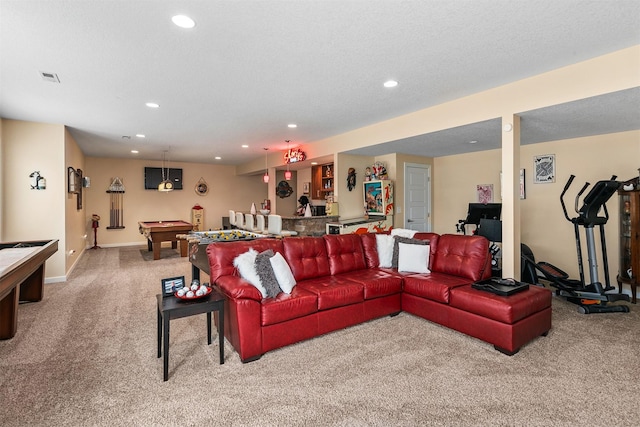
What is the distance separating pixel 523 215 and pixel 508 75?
10.1 feet

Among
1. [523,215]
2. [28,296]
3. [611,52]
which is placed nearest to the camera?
[611,52]

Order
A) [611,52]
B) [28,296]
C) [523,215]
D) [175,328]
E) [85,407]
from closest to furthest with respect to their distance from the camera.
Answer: [85,407], [611,52], [175,328], [28,296], [523,215]

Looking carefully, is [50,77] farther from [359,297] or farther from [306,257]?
[359,297]

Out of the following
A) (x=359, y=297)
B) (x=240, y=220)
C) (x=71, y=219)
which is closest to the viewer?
(x=359, y=297)

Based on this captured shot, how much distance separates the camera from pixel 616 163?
4.65 m

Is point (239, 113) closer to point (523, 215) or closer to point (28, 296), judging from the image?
point (28, 296)

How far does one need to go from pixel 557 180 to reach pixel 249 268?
5.12 m

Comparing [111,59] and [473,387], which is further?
[111,59]

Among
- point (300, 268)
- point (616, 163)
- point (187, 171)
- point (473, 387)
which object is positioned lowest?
point (473, 387)

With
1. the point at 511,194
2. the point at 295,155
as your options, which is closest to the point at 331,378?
the point at 511,194

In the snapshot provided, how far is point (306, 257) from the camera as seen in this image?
365cm

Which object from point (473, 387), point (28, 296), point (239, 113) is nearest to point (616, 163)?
point (473, 387)

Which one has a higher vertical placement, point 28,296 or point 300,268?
point 300,268

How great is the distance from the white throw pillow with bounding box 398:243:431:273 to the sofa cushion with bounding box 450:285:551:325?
0.66 metres
